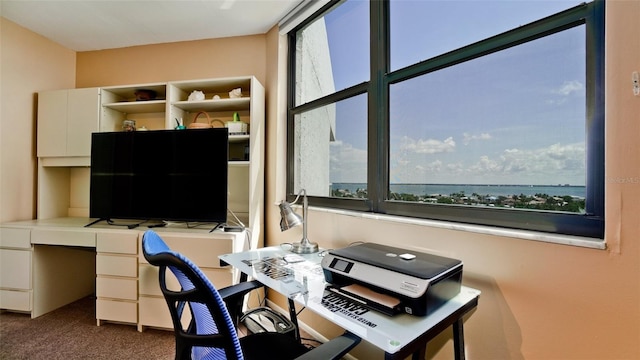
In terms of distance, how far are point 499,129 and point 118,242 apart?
2.62 metres

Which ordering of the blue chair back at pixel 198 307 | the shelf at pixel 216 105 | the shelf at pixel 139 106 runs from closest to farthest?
the blue chair back at pixel 198 307 → the shelf at pixel 216 105 → the shelf at pixel 139 106

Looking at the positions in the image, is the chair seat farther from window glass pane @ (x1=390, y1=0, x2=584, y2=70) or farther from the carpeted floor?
window glass pane @ (x1=390, y1=0, x2=584, y2=70)

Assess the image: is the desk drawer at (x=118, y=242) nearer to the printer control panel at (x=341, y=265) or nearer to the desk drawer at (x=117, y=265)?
the desk drawer at (x=117, y=265)

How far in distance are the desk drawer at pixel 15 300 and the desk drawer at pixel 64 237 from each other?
1.53 ft

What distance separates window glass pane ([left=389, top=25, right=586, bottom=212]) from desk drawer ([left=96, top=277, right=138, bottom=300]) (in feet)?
6.83

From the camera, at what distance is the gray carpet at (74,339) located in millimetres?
1886

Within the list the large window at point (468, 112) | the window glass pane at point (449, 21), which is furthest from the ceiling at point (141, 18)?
the window glass pane at point (449, 21)

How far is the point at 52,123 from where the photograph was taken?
104 inches

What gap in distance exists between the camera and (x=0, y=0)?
223cm

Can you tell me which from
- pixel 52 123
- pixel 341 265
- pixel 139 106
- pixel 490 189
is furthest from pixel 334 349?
pixel 52 123

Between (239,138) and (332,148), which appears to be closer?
(332,148)

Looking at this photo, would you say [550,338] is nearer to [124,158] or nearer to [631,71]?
[631,71]

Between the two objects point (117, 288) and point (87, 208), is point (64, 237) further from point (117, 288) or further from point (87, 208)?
point (87, 208)

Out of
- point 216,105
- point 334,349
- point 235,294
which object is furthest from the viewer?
point 216,105
